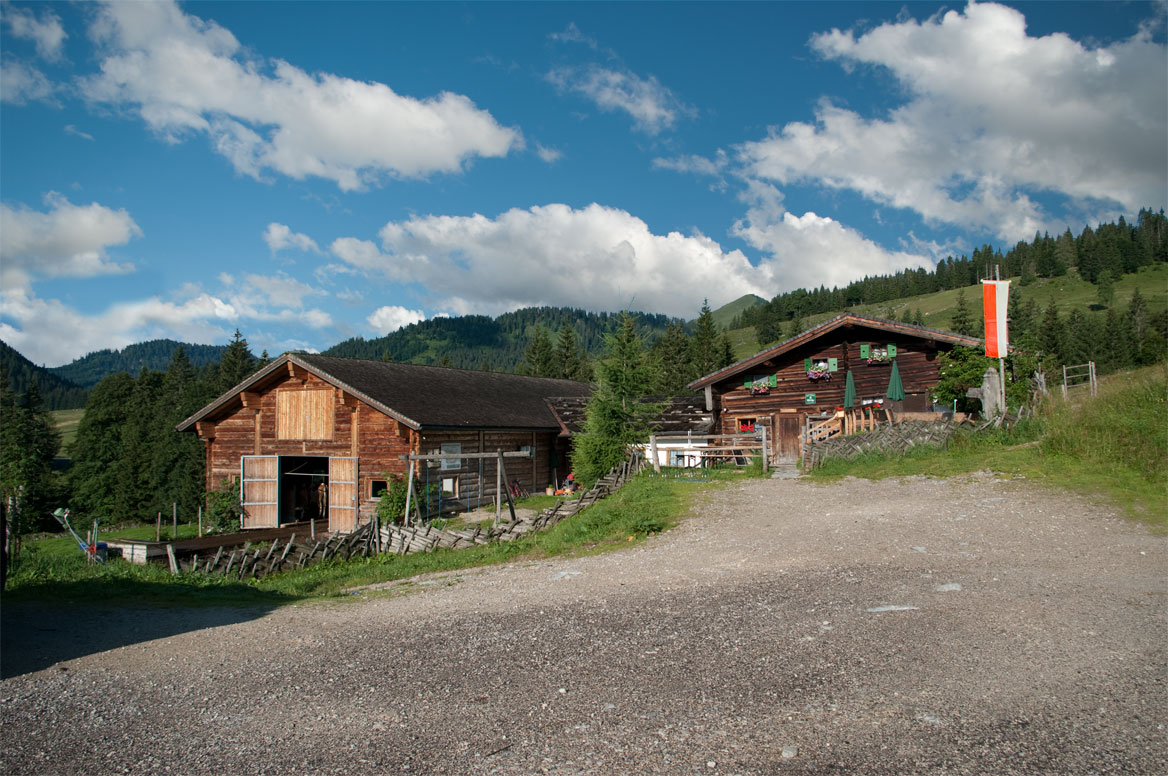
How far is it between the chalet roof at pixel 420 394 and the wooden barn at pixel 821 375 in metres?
8.78

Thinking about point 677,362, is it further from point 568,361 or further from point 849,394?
point 849,394

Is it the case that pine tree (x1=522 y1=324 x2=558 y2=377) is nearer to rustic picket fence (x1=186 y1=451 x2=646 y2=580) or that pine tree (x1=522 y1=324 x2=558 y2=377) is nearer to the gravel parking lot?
rustic picket fence (x1=186 y1=451 x2=646 y2=580)

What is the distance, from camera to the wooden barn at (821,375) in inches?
1021

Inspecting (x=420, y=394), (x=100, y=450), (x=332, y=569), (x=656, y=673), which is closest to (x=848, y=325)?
(x=420, y=394)

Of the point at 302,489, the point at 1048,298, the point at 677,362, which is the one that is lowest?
the point at 302,489

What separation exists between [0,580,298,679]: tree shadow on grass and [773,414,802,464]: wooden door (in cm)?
2006

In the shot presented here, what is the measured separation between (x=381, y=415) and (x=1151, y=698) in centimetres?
2353

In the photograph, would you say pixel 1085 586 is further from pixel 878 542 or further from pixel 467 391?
pixel 467 391

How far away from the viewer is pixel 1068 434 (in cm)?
1744

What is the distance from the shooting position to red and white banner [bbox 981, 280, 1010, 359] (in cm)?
2241

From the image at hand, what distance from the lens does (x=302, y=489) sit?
30234mm

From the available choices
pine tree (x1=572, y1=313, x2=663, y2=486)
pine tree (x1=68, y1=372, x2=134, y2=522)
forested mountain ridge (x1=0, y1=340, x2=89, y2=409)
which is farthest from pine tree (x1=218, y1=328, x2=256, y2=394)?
forested mountain ridge (x1=0, y1=340, x2=89, y2=409)

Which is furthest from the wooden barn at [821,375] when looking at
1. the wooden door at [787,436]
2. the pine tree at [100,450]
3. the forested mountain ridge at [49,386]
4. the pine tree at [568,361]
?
the forested mountain ridge at [49,386]

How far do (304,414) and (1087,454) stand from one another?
25.3 meters
